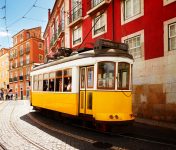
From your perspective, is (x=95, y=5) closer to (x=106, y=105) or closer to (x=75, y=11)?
(x=75, y=11)

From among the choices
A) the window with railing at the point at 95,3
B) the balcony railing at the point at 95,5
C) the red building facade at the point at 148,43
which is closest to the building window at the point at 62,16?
the balcony railing at the point at 95,5

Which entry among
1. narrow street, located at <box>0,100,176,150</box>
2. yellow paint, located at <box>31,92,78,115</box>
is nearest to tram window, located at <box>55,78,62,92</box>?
yellow paint, located at <box>31,92,78,115</box>

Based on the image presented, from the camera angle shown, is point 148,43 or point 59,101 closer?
point 59,101

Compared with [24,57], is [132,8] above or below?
below

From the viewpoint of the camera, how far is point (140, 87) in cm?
1661

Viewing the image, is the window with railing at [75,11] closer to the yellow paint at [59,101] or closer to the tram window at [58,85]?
the yellow paint at [59,101]

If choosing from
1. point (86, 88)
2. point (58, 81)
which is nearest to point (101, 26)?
point (58, 81)

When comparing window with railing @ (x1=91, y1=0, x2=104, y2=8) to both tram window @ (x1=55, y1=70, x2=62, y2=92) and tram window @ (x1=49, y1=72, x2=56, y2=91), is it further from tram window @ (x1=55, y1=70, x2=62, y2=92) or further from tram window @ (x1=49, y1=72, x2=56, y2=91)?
tram window @ (x1=55, y1=70, x2=62, y2=92)

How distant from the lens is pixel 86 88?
11641 millimetres

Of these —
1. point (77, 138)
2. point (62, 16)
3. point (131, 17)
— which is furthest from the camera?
point (62, 16)

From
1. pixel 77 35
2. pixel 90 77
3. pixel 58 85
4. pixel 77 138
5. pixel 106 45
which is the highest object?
pixel 77 35

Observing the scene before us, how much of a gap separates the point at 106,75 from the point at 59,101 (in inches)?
132

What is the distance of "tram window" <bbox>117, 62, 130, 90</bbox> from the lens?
447 inches

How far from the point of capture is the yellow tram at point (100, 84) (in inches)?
430
